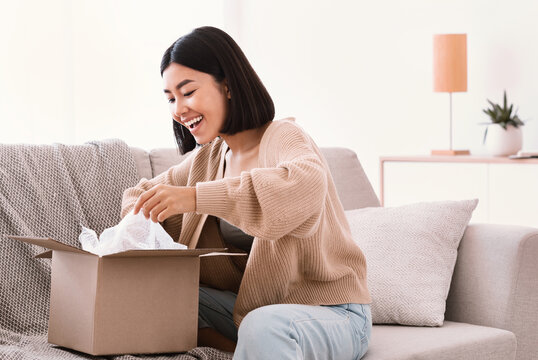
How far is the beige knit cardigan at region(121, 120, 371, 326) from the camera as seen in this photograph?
1357 millimetres

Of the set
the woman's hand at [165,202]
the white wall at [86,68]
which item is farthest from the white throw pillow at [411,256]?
the white wall at [86,68]

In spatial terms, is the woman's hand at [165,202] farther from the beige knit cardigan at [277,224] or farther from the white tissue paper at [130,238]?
the white tissue paper at [130,238]

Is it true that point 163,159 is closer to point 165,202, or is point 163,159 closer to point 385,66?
point 165,202

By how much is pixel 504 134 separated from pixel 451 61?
0.47 m

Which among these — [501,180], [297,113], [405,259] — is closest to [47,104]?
[297,113]

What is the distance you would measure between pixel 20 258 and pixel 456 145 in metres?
2.65

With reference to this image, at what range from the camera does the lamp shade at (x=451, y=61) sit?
3615 mm

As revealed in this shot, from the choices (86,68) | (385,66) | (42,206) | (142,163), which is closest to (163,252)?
(42,206)

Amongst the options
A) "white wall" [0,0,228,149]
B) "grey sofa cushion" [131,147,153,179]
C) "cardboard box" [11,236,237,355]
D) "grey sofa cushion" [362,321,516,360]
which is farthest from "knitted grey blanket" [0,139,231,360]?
"white wall" [0,0,228,149]

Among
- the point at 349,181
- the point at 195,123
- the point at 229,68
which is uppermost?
the point at 229,68

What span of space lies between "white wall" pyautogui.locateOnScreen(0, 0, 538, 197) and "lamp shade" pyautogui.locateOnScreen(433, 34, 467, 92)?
0.18m

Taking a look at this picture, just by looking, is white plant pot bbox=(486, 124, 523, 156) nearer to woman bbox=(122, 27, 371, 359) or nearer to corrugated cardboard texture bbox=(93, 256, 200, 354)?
woman bbox=(122, 27, 371, 359)

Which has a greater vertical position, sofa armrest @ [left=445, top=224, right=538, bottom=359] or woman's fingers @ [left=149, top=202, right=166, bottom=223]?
woman's fingers @ [left=149, top=202, right=166, bottom=223]

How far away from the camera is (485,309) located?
1.89 metres
